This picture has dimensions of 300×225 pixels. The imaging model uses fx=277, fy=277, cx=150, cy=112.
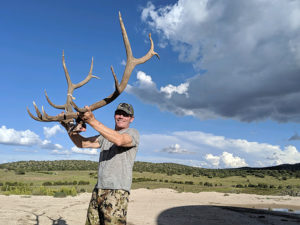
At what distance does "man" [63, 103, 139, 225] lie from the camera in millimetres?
3420

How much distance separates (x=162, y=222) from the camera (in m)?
10.5

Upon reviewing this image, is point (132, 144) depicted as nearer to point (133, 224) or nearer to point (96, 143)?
point (96, 143)

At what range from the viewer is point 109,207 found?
355cm

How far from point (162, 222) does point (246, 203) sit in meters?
9.89

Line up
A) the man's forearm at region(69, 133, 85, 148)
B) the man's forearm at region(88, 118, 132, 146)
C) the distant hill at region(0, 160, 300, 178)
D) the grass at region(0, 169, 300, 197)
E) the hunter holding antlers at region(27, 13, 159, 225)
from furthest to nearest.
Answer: the distant hill at region(0, 160, 300, 178), the grass at region(0, 169, 300, 197), the man's forearm at region(69, 133, 85, 148), the hunter holding antlers at region(27, 13, 159, 225), the man's forearm at region(88, 118, 132, 146)

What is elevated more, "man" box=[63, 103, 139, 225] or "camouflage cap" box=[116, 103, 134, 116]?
"camouflage cap" box=[116, 103, 134, 116]

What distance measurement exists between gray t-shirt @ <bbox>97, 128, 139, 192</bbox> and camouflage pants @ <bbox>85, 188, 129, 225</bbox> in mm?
85

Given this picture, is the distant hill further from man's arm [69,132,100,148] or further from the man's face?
the man's face

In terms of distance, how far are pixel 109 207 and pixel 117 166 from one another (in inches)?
20.6

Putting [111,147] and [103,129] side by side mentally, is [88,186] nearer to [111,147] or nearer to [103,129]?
[111,147]

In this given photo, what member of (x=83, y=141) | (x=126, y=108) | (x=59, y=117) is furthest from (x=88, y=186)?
(x=126, y=108)

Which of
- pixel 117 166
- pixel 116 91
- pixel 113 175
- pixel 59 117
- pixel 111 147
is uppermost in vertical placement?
Result: pixel 116 91

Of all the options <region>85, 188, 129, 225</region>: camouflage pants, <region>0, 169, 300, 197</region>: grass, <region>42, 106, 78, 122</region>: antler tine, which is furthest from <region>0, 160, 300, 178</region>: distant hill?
<region>85, 188, 129, 225</region>: camouflage pants

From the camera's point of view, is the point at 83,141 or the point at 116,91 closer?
the point at 116,91
